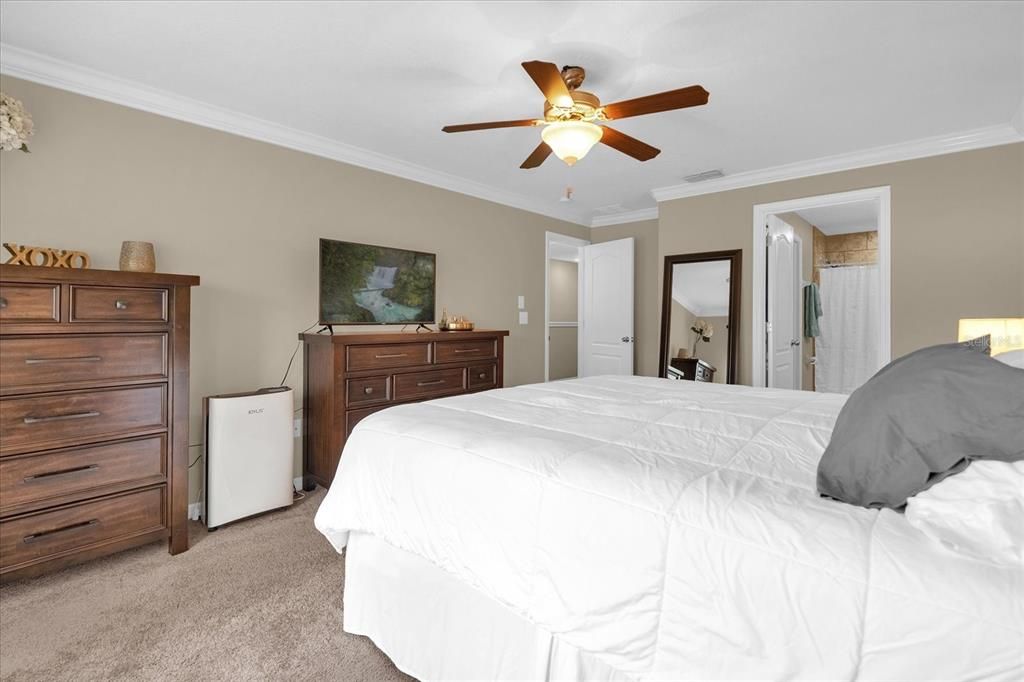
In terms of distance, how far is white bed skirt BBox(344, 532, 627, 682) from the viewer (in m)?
1.19

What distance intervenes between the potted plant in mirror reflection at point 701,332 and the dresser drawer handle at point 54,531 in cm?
458

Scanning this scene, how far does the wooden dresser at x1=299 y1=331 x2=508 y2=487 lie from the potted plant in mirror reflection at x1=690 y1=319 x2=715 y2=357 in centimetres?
227

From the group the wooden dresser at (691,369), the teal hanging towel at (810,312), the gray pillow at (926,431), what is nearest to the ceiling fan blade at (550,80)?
the gray pillow at (926,431)

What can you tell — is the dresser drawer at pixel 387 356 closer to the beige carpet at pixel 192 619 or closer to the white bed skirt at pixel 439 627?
the beige carpet at pixel 192 619

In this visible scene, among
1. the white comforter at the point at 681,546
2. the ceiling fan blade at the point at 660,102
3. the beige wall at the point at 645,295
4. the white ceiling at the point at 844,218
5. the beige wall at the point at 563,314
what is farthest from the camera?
the beige wall at the point at 563,314

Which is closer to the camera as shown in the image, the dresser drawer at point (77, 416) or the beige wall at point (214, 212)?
the dresser drawer at point (77, 416)

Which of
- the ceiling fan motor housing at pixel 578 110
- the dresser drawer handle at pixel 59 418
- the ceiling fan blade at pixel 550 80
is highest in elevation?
the ceiling fan motor housing at pixel 578 110

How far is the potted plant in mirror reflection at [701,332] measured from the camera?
15.3 feet

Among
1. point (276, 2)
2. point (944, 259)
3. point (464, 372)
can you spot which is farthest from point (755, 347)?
point (276, 2)

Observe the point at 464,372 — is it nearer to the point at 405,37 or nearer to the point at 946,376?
the point at 405,37

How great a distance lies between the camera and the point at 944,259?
350 cm

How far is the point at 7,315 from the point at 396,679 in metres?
2.14

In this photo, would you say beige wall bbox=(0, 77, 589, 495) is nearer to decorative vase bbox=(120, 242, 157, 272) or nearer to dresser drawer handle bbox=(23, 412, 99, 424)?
decorative vase bbox=(120, 242, 157, 272)

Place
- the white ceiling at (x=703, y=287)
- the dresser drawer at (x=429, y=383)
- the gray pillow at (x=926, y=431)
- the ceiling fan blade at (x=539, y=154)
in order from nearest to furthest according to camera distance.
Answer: the gray pillow at (x=926, y=431), the ceiling fan blade at (x=539, y=154), the dresser drawer at (x=429, y=383), the white ceiling at (x=703, y=287)
